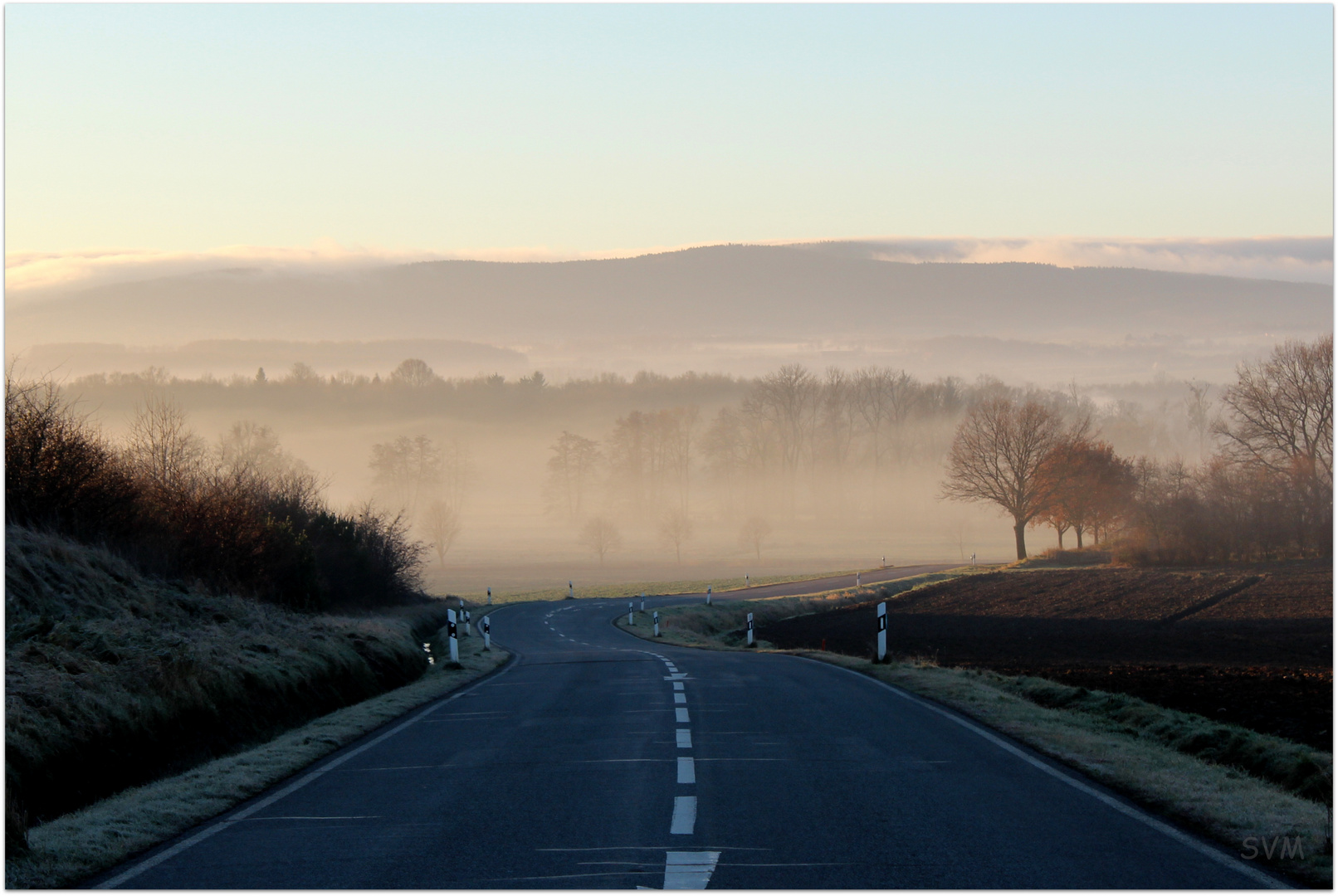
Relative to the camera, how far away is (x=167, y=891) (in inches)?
234

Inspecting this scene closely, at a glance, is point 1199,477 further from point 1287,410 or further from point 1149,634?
point 1149,634

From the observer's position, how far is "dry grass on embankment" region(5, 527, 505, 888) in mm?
9836

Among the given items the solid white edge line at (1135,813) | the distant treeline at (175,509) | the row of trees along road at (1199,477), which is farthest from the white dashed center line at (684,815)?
the row of trees along road at (1199,477)

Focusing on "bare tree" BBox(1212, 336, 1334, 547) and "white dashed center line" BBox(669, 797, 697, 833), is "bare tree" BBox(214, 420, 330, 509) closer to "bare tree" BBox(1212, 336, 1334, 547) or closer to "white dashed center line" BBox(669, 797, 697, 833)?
"white dashed center line" BBox(669, 797, 697, 833)

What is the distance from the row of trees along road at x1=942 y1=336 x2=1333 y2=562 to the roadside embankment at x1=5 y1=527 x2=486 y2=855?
171 feet

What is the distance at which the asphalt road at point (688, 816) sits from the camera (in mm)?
6070

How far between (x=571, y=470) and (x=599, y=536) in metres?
25.8

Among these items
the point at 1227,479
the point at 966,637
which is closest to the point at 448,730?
the point at 966,637

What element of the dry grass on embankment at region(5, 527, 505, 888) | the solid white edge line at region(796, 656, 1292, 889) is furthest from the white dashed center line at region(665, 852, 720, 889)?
the dry grass on embankment at region(5, 527, 505, 888)

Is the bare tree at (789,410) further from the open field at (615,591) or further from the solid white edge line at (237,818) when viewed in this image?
the solid white edge line at (237,818)

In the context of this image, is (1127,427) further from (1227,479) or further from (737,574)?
(1227,479)

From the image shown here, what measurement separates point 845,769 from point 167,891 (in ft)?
18.4

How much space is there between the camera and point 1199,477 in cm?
6719

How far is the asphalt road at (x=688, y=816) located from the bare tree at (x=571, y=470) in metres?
125
